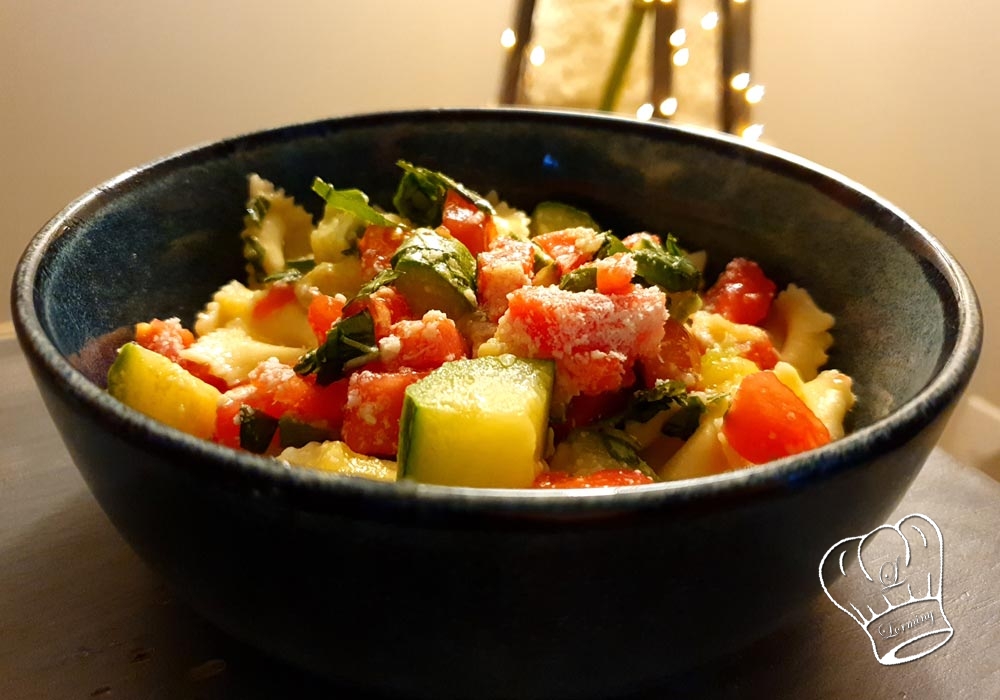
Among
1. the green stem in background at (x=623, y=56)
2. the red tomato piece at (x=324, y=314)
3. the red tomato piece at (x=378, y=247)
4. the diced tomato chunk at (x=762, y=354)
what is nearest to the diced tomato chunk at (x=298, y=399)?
the red tomato piece at (x=324, y=314)

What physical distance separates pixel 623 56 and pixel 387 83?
3.62ft

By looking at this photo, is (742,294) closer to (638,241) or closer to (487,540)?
(638,241)

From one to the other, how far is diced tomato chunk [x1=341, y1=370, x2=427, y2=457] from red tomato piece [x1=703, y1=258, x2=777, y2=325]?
468mm

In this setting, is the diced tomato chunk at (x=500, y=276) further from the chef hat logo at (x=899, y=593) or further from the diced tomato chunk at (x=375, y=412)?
the chef hat logo at (x=899, y=593)

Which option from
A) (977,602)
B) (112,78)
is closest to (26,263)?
(977,602)

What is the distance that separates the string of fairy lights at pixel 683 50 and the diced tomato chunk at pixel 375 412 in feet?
4.53

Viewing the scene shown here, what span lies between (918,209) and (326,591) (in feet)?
9.26

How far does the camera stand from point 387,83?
288cm

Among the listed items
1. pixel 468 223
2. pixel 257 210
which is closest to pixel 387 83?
pixel 257 210

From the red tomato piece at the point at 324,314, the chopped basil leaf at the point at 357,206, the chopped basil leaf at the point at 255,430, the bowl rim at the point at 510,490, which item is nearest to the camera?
the bowl rim at the point at 510,490

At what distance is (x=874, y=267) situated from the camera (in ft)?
3.33

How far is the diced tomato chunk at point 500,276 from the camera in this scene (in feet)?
3.15

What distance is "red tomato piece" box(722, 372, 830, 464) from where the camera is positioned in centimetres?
81

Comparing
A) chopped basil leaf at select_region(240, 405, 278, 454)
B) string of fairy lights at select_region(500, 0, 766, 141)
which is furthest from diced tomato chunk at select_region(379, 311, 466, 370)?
string of fairy lights at select_region(500, 0, 766, 141)
